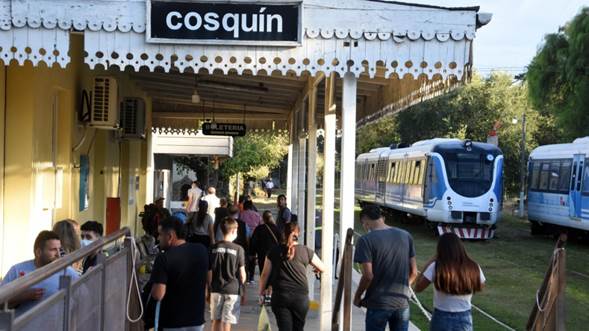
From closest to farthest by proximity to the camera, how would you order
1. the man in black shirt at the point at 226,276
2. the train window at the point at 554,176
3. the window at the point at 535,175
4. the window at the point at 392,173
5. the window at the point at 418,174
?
the man in black shirt at the point at 226,276 < the train window at the point at 554,176 < the window at the point at 535,175 < the window at the point at 418,174 < the window at the point at 392,173

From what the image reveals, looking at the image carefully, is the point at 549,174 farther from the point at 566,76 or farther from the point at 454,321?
the point at 454,321

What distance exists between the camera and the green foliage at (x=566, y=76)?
3042 cm

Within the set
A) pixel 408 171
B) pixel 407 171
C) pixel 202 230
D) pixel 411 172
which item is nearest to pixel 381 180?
pixel 407 171

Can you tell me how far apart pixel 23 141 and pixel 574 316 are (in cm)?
876

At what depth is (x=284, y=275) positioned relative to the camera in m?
7.37

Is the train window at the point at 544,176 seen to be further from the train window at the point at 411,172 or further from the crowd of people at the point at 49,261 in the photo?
the crowd of people at the point at 49,261

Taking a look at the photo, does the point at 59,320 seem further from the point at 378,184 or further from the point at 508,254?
the point at 378,184

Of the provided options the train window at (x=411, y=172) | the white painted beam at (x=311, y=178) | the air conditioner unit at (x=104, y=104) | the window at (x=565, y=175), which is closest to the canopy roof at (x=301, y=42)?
the air conditioner unit at (x=104, y=104)

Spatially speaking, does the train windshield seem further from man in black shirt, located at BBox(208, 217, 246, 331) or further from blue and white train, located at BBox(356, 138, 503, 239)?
man in black shirt, located at BBox(208, 217, 246, 331)

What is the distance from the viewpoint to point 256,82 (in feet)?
41.6

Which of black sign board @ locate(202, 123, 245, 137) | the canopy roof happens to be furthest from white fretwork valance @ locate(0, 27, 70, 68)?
black sign board @ locate(202, 123, 245, 137)

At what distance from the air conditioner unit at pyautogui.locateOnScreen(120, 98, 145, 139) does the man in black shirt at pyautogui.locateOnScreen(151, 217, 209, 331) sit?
7360mm

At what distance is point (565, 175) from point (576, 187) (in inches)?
50.1

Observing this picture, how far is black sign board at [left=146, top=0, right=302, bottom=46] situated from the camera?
22.3 ft
